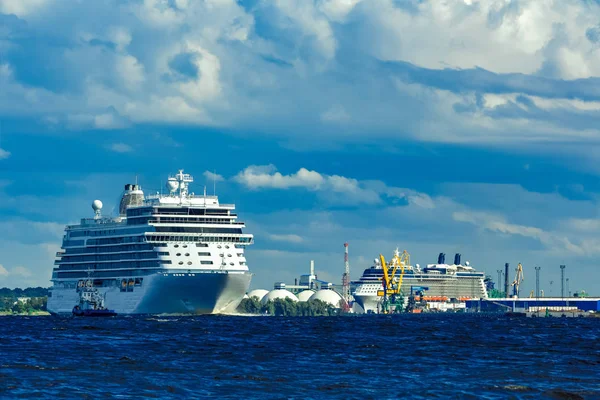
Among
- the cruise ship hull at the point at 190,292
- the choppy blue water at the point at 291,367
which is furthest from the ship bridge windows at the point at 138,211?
the choppy blue water at the point at 291,367

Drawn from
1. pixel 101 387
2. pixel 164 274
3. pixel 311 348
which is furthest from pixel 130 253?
pixel 101 387

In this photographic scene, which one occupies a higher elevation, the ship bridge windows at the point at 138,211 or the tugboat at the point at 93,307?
the ship bridge windows at the point at 138,211

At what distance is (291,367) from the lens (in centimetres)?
7181

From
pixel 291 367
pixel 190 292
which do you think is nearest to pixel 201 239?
pixel 190 292

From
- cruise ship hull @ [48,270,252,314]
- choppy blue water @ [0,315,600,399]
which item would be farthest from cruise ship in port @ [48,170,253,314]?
choppy blue water @ [0,315,600,399]

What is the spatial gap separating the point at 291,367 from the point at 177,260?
11133 centimetres

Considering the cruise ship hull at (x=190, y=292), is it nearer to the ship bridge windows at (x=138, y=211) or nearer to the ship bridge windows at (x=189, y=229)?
the ship bridge windows at (x=189, y=229)

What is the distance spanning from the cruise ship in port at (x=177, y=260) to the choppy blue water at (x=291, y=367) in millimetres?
68866

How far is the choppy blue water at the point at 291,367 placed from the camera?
188 feet

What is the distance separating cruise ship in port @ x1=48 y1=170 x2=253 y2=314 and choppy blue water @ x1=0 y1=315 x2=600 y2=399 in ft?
226

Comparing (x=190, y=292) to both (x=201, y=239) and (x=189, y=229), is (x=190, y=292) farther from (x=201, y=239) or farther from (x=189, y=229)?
(x=189, y=229)

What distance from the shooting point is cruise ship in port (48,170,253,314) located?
179250 millimetres

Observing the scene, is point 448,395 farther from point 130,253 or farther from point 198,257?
point 130,253

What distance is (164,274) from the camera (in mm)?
180000
